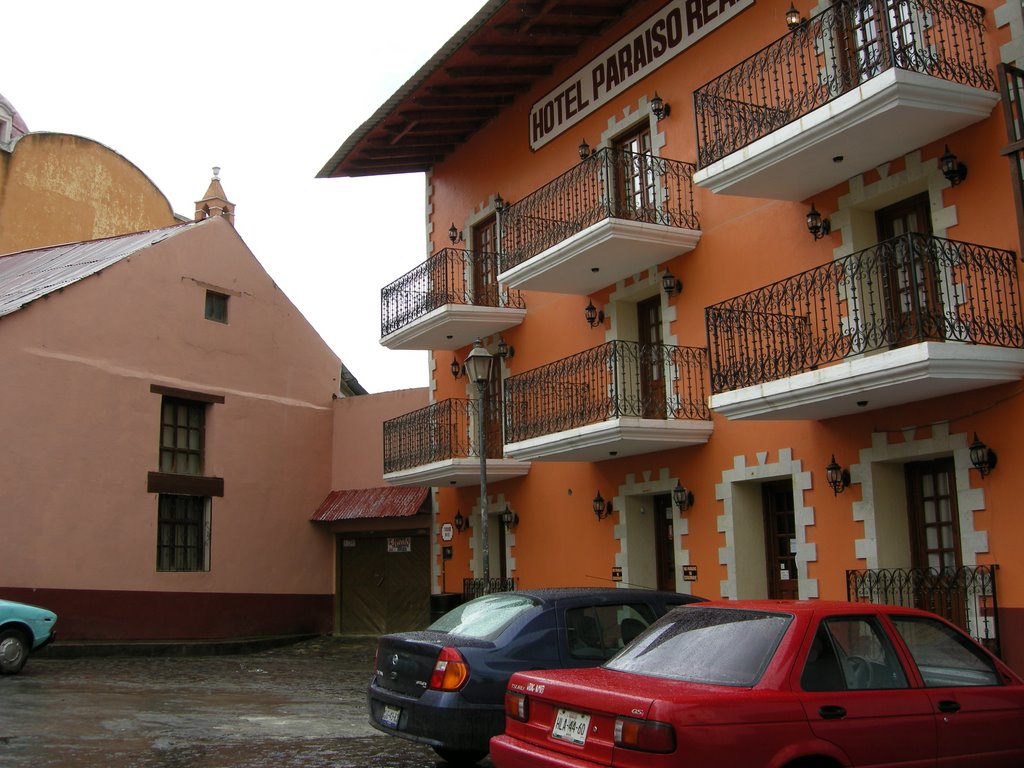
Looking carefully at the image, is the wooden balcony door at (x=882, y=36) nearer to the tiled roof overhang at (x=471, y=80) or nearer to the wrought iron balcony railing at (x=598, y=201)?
the wrought iron balcony railing at (x=598, y=201)

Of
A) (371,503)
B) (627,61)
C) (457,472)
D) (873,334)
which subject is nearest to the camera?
(873,334)

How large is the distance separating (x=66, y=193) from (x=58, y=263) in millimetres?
8017

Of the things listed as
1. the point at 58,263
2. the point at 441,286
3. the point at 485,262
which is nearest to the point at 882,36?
the point at 485,262

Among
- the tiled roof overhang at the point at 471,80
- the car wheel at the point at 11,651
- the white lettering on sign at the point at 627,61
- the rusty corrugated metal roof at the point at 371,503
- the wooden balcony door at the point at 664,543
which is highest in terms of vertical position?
the tiled roof overhang at the point at 471,80

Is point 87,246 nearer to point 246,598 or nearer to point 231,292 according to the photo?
point 231,292

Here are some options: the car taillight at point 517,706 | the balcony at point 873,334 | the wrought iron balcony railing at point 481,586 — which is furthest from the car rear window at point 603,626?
the wrought iron balcony railing at point 481,586

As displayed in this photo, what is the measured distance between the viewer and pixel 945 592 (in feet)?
37.8

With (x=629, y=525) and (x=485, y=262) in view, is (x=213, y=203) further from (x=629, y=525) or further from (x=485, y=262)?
(x=629, y=525)

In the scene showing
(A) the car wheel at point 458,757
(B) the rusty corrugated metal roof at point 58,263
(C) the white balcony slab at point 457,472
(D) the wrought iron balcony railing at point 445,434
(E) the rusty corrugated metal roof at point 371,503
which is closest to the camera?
(A) the car wheel at point 458,757

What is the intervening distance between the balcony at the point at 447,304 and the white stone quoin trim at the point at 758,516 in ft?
20.1

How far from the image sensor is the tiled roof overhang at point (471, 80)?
1695 cm

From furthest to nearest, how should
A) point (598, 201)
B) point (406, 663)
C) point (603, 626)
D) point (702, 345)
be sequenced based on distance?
point (598, 201) < point (702, 345) < point (603, 626) < point (406, 663)

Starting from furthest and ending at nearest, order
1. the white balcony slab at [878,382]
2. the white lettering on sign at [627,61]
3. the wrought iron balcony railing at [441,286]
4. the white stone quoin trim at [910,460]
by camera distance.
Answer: the wrought iron balcony railing at [441,286], the white lettering on sign at [627,61], the white stone quoin trim at [910,460], the white balcony slab at [878,382]

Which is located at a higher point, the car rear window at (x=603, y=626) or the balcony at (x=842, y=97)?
the balcony at (x=842, y=97)
